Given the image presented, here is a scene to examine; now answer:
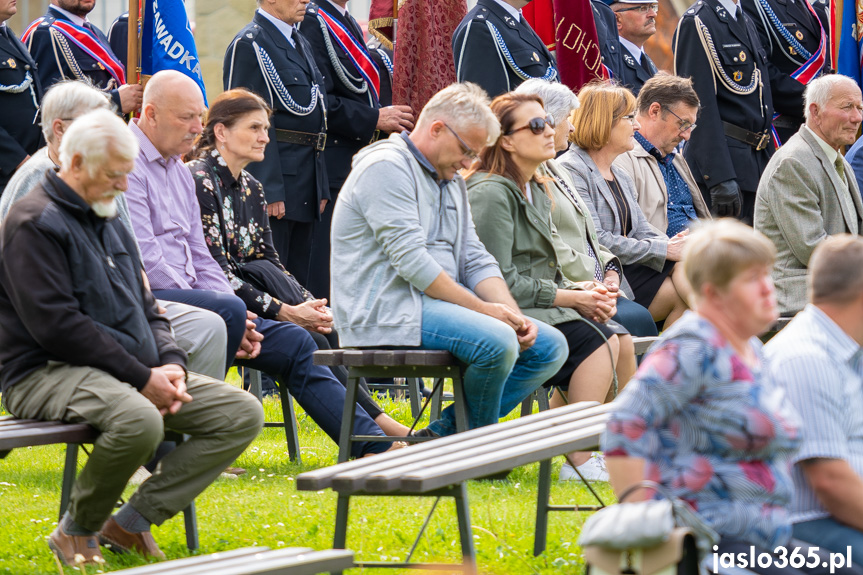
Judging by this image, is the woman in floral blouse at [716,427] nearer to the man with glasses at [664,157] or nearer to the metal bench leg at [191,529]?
the metal bench leg at [191,529]

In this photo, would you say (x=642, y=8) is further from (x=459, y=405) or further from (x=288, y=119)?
(x=459, y=405)

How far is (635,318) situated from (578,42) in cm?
232

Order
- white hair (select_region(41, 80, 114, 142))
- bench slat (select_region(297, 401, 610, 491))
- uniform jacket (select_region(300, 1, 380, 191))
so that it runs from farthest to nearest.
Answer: uniform jacket (select_region(300, 1, 380, 191)), white hair (select_region(41, 80, 114, 142)), bench slat (select_region(297, 401, 610, 491))

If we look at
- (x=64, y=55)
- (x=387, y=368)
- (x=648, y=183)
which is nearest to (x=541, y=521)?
(x=387, y=368)

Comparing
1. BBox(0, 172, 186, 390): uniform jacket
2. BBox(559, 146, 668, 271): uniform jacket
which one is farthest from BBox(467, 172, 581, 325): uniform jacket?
BBox(0, 172, 186, 390): uniform jacket

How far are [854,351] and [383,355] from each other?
6.69ft

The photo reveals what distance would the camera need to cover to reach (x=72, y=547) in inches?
155

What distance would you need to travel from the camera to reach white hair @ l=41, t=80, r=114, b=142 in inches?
180

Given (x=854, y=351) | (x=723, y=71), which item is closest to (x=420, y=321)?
(x=854, y=351)

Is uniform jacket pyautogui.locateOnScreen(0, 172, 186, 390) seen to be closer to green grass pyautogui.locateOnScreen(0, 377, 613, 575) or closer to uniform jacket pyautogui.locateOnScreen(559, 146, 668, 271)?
green grass pyautogui.locateOnScreen(0, 377, 613, 575)

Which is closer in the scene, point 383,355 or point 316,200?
point 383,355

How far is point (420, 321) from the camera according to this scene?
4953mm

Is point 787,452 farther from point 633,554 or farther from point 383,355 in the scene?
point 383,355

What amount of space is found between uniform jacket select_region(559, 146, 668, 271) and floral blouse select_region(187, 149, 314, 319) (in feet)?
5.04
